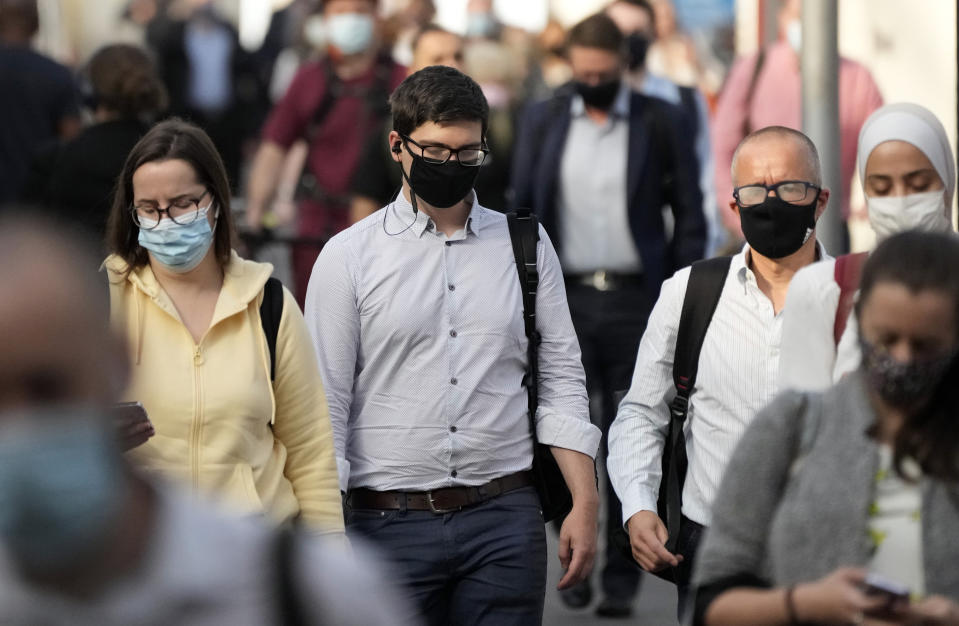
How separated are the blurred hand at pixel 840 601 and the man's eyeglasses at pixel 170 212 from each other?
2290 millimetres

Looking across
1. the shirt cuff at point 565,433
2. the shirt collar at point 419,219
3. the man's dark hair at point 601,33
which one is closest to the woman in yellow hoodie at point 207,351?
the shirt collar at point 419,219

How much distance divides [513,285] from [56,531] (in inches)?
115

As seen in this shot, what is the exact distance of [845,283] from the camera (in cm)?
383

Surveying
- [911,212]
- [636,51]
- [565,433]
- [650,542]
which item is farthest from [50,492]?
[636,51]

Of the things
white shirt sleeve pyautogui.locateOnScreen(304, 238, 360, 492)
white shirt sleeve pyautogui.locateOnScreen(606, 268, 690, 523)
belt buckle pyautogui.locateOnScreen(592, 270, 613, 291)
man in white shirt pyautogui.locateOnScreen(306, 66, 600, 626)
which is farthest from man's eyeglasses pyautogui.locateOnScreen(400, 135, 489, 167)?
belt buckle pyautogui.locateOnScreen(592, 270, 613, 291)

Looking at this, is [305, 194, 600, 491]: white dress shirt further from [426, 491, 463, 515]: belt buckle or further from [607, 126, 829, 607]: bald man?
[607, 126, 829, 607]: bald man

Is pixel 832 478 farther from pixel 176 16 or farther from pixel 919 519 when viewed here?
pixel 176 16

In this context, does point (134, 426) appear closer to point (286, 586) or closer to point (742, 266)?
point (742, 266)

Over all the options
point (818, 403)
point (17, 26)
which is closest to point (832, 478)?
point (818, 403)

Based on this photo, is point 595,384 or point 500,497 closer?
point 500,497

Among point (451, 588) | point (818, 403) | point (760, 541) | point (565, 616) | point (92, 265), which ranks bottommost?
point (565, 616)

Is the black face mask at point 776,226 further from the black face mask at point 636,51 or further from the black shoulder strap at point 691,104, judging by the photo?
the black face mask at point 636,51

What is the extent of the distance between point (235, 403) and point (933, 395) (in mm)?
1990

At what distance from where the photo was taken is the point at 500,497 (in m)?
4.67
